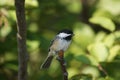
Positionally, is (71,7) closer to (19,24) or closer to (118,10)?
(118,10)

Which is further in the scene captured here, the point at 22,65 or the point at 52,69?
the point at 52,69

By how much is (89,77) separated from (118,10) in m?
1.21

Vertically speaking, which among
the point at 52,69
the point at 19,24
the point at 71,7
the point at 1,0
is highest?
the point at 19,24

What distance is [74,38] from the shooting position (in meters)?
2.86

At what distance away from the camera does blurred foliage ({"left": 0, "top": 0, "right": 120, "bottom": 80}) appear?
2355 millimetres

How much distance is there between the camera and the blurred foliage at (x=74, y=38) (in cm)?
236

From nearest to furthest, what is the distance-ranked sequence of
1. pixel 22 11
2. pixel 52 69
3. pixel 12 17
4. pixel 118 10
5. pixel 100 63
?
pixel 22 11, pixel 100 63, pixel 12 17, pixel 52 69, pixel 118 10

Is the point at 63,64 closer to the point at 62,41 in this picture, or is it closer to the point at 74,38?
the point at 62,41

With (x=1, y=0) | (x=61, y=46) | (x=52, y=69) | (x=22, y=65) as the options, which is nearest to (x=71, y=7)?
(x=52, y=69)

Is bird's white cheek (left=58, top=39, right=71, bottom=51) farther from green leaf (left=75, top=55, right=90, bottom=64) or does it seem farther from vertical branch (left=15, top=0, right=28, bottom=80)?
vertical branch (left=15, top=0, right=28, bottom=80)

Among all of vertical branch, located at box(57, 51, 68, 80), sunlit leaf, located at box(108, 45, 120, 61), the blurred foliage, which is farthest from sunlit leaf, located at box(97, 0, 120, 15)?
vertical branch, located at box(57, 51, 68, 80)

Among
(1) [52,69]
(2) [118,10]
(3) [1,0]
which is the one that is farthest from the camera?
(2) [118,10]

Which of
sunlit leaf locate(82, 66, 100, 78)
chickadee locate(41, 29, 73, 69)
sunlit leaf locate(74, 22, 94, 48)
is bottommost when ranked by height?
sunlit leaf locate(82, 66, 100, 78)

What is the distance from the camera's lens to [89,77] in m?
2.06
